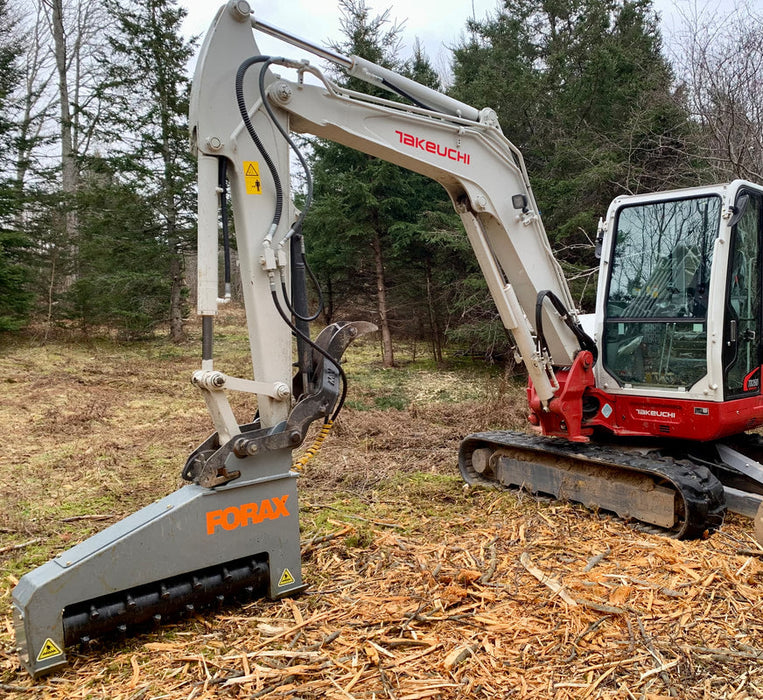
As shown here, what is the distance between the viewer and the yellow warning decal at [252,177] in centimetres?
367

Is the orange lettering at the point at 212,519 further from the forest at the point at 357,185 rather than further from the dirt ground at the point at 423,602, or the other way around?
the forest at the point at 357,185

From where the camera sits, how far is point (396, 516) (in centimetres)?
503

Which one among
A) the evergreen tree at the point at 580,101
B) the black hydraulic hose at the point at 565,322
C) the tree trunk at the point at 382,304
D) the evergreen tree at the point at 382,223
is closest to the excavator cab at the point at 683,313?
the black hydraulic hose at the point at 565,322

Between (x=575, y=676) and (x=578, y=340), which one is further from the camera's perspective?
(x=578, y=340)

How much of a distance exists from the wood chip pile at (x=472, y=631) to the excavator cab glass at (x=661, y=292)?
132 centimetres

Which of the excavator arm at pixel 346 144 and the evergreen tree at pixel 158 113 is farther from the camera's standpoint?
the evergreen tree at pixel 158 113

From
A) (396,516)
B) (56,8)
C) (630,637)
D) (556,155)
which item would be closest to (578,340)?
(396,516)

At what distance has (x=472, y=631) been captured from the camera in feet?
10.3

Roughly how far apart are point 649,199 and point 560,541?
9.27 ft

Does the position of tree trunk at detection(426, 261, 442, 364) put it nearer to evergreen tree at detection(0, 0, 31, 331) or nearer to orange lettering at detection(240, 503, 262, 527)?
evergreen tree at detection(0, 0, 31, 331)

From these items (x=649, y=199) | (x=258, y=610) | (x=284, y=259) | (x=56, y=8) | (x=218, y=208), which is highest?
(x=56, y=8)

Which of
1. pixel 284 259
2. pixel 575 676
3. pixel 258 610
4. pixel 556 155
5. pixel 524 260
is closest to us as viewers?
pixel 575 676

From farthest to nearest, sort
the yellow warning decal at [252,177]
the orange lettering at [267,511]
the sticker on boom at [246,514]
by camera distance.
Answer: the yellow warning decal at [252,177] < the orange lettering at [267,511] < the sticker on boom at [246,514]

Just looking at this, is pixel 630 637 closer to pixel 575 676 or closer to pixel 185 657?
pixel 575 676
